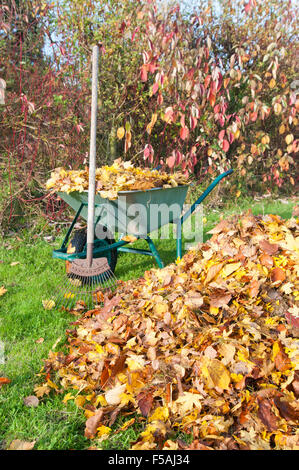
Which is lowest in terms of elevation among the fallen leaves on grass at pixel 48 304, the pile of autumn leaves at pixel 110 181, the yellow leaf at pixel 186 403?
the fallen leaves on grass at pixel 48 304

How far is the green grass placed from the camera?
1.48 m

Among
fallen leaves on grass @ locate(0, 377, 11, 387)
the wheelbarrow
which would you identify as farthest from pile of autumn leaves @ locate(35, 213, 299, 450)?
the wheelbarrow

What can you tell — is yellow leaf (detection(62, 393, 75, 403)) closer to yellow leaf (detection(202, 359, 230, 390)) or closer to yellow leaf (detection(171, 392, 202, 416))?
yellow leaf (detection(171, 392, 202, 416))

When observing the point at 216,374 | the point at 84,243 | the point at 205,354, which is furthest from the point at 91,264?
the point at 216,374

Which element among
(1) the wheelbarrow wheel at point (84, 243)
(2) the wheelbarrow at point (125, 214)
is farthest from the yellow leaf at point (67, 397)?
(1) the wheelbarrow wheel at point (84, 243)

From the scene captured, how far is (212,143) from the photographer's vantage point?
232 inches

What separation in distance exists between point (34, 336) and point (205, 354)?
1.11m

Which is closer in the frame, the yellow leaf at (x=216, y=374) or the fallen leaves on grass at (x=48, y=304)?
the yellow leaf at (x=216, y=374)

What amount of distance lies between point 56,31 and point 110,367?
187 inches

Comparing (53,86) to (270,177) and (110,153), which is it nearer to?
(110,153)

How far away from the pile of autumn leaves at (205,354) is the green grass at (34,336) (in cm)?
7

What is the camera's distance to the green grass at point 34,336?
148cm

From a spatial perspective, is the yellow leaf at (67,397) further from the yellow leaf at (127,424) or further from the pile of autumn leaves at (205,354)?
the yellow leaf at (127,424)
